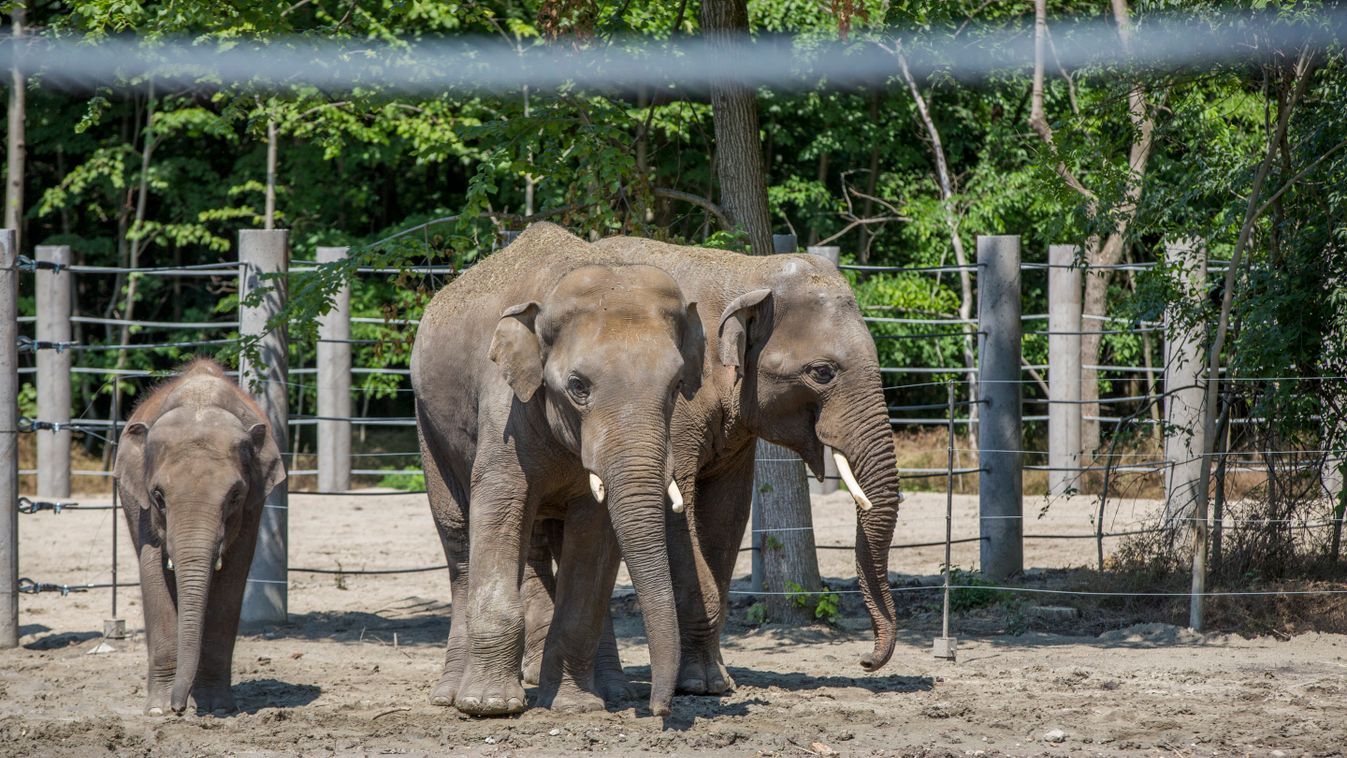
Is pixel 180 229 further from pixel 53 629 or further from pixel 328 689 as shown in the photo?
pixel 328 689

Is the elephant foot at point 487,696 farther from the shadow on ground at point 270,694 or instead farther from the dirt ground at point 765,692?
the shadow on ground at point 270,694

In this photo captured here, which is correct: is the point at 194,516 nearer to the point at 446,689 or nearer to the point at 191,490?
the point at 191,490

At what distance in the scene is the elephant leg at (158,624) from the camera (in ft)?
24.1

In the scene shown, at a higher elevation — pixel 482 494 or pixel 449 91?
pixel 449 91

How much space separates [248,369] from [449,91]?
414cm

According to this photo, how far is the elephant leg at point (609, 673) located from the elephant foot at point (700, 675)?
0.26 meters

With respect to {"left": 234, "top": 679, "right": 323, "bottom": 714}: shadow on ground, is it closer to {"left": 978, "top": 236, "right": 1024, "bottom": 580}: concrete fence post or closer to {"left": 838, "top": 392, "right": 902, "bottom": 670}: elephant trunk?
{"left": 838, "top": 392, "right": 902, "bottom": 670}: elephant trunk

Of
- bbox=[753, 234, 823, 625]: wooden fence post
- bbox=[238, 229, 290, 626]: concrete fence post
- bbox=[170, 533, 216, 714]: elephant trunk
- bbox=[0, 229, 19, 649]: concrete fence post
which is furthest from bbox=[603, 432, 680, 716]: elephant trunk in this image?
bbox=[0, 229, 19, 649]: concrete fence post

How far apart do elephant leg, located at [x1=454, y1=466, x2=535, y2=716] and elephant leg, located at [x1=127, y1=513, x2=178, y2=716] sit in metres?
1.48

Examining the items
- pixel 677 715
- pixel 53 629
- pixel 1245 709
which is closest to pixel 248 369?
pixel 53 629

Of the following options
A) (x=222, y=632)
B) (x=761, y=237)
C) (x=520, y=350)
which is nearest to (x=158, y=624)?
(x=222, y=632)

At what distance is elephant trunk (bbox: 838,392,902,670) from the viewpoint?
7141 millimetres

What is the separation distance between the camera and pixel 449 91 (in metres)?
13.3

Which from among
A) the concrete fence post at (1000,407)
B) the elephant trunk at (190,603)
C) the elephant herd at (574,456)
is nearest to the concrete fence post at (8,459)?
the elephant herd at (574,456)
